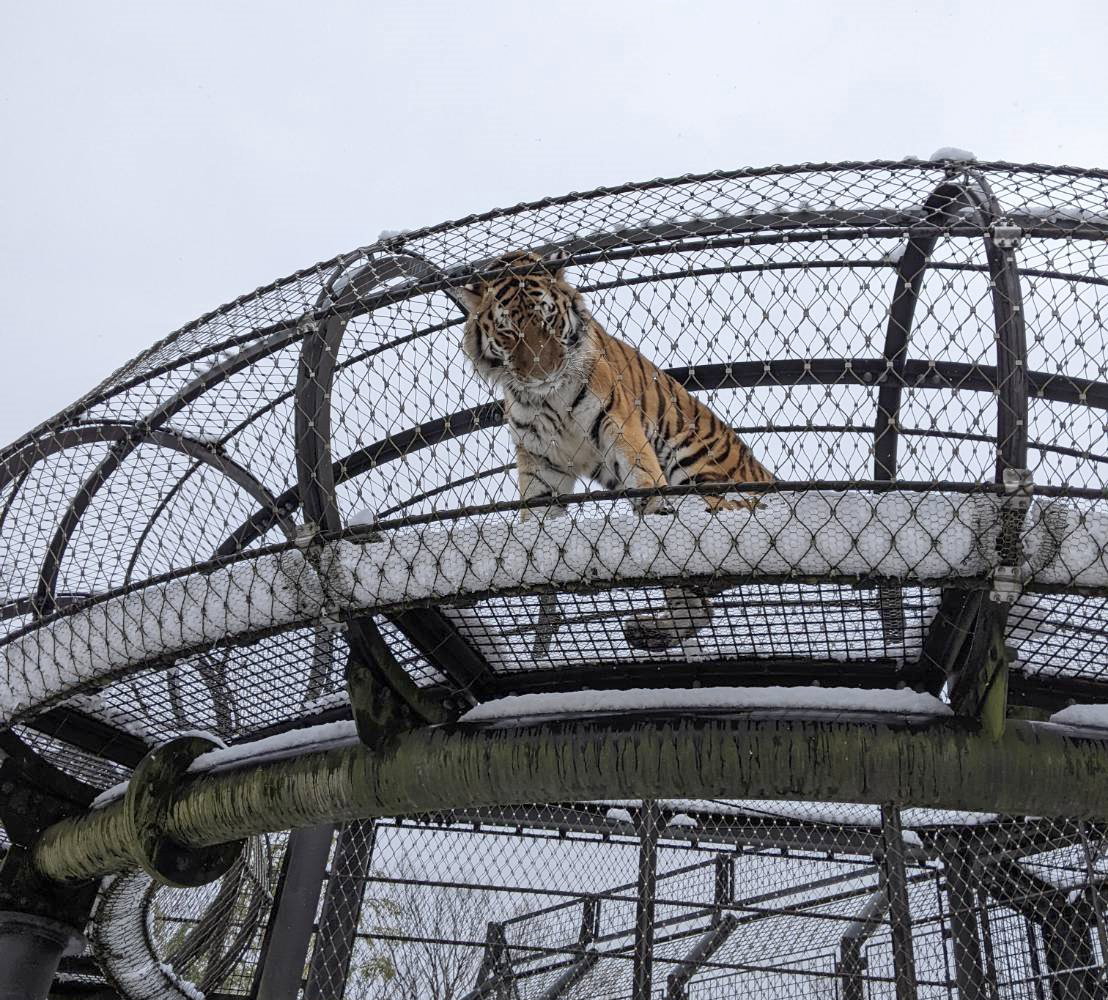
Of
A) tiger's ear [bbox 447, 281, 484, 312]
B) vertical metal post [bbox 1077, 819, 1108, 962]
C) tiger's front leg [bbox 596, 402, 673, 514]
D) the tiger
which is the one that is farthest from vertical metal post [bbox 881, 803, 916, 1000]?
tiger's ear [bbox 447, 281, 484, 312]

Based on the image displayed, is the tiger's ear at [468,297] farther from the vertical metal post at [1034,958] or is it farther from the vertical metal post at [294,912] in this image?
the vertical metal post at [1034,958]

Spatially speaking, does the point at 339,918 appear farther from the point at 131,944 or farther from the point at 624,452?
the point at 624,452

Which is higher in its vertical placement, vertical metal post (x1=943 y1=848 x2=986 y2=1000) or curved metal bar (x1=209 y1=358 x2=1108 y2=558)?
curved metal bar (x1=209 y1=358 x2=1108 y2=558)

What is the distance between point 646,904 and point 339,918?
1873mm

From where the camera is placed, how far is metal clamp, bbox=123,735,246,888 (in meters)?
5.05

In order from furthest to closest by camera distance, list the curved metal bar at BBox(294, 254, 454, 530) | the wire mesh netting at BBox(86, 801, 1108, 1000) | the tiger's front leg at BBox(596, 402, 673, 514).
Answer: the wire mesh netting at BBox(86, 801, 1108, 1000), the tiger's front leg at BBox(596, 402, 673, 514), the curved metal bar at BBox(294, 254, 454, 530)

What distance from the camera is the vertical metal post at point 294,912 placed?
6336 mm

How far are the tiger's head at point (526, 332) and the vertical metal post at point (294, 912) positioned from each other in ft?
9.59

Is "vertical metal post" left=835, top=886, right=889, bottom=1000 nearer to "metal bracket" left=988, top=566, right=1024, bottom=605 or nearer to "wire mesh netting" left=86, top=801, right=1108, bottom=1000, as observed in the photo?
"wire mesh netting" left=86, top=801, right=1108, bottom=1000

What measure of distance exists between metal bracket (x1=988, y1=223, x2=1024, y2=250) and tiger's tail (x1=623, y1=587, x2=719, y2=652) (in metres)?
1.60

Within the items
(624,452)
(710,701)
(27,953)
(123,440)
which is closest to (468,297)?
(624,452)

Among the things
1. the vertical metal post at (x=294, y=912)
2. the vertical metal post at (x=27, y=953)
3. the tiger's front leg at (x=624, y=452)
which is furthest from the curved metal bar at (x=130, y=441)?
the vertical metal post at (x=294, y=912)

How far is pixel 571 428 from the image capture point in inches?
232

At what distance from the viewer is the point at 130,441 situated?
4.95 meters
